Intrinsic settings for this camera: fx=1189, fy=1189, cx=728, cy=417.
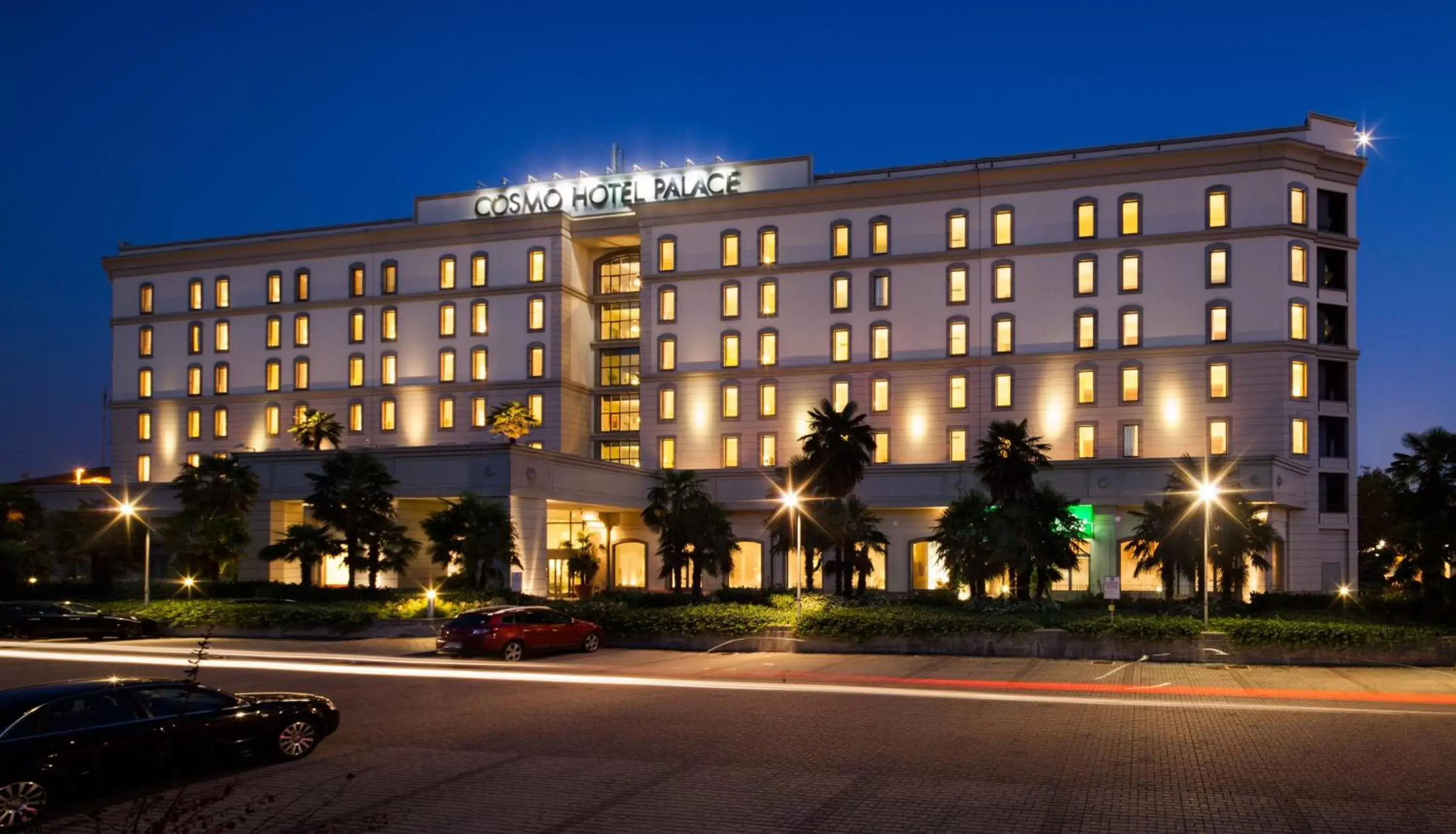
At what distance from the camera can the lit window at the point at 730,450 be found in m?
73.2

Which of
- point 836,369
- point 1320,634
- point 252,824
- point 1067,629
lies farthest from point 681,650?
point 836,369

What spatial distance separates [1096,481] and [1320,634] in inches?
1190

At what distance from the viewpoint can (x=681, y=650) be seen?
35.8 metres

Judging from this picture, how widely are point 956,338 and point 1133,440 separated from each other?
37.8 feet

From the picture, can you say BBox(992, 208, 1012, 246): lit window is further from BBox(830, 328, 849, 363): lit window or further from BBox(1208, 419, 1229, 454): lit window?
BBox(1208, 419, 1229, 454): lit window

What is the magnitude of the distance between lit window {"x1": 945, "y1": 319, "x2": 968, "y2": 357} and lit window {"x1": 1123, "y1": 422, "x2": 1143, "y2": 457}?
10191 mm

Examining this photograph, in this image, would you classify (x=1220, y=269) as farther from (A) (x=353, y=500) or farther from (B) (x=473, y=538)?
(A) (x=353, y=500)

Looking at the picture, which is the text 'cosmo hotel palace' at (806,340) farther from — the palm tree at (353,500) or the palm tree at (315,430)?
the palm tree at (353,500)

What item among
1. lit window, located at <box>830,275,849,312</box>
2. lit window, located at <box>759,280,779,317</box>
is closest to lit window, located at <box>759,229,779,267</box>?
lit window, located at <box>759,280,779,317</box>

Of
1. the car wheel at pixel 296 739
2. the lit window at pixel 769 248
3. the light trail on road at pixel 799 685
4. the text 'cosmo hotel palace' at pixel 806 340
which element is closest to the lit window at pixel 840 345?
the text 'cosmo hotel palace' at pixel 806 340

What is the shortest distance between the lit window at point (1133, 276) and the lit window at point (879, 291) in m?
13.4

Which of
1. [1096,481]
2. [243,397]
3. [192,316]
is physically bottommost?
[1096,481]

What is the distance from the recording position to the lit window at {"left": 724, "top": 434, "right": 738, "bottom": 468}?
73.2 meters

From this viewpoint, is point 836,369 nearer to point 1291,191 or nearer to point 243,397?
point 1291,191
